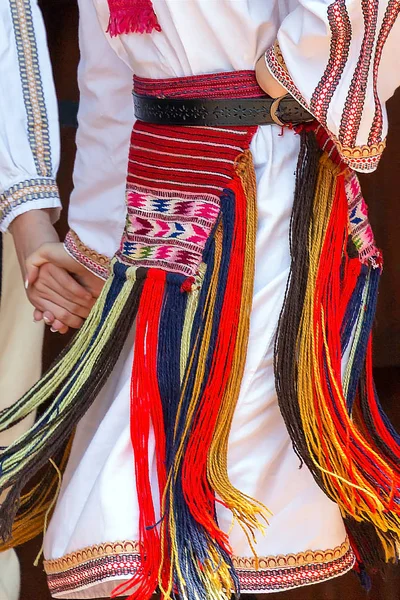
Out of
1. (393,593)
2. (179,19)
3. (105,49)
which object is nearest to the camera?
(179,19)

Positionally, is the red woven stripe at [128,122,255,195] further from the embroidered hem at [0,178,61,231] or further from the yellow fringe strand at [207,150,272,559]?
the embroidered hem at [0,178,61,231]

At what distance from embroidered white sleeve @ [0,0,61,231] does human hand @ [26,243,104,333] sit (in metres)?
0.08

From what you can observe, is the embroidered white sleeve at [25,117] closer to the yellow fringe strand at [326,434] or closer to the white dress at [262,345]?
the white dress at [262,345]

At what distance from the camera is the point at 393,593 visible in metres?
1.30

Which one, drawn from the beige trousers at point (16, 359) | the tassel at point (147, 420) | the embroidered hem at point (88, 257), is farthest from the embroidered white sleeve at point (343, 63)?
the beige trousers at point (16, 359)

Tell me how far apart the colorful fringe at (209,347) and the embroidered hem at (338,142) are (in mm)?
51

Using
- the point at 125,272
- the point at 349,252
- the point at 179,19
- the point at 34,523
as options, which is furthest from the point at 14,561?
the point at 179,19

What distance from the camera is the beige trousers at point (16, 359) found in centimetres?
159

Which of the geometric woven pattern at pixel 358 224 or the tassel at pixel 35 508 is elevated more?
the geometric woven pattern at pixel 358 224

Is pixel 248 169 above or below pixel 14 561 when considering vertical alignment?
above

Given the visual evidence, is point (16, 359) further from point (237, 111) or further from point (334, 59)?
point (334, 59)

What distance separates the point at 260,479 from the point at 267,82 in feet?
1.41

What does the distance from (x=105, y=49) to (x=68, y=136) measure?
478mm

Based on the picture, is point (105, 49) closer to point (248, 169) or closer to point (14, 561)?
point (248, 169)
